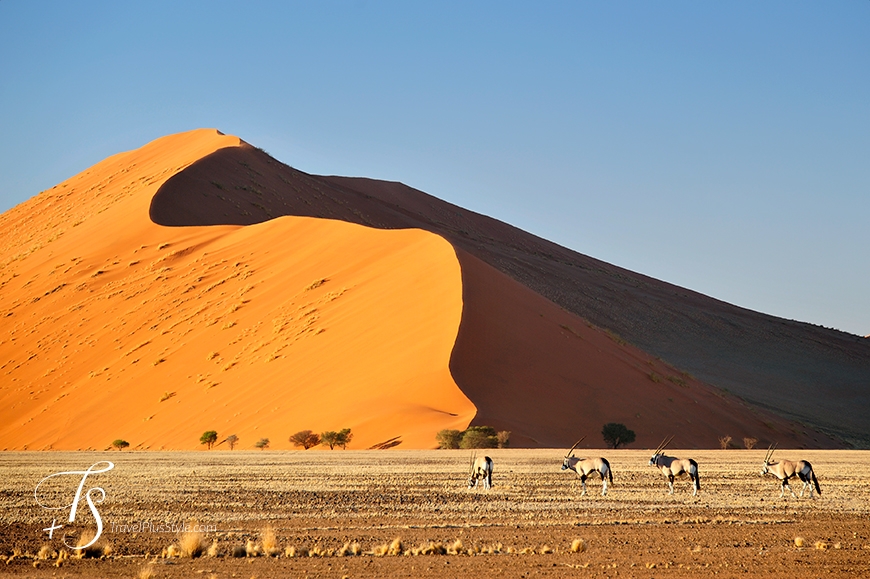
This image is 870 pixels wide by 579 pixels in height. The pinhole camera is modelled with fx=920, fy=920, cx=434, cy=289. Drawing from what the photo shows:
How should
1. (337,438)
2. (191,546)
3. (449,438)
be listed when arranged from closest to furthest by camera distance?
(191,546) < (449,438) < (337,438)

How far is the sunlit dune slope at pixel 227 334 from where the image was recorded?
3162 centimetres

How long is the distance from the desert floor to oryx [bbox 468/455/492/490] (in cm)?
26

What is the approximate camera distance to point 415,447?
26.3 meters

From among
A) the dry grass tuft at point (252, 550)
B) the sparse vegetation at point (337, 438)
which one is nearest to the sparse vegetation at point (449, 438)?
the sparse vegetation at point (337, 438)

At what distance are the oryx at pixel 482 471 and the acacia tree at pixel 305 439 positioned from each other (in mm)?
13030

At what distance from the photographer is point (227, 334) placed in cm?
4072

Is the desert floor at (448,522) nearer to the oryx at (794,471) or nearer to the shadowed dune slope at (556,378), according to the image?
the oryx at (794,471)

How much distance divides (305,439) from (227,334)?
13257 mm

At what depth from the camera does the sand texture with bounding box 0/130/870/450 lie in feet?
104

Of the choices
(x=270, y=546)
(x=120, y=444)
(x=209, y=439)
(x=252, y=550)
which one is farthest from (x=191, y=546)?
(x=120, y=444)

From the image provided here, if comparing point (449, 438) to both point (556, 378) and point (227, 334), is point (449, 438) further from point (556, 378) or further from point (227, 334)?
point (227, 334)

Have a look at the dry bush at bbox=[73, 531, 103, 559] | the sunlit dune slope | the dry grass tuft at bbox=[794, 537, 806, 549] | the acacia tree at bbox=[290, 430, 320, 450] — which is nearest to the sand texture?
the sunlit dune slope

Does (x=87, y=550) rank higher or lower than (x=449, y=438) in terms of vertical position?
lower

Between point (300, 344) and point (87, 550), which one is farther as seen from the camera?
point (300, 344)
